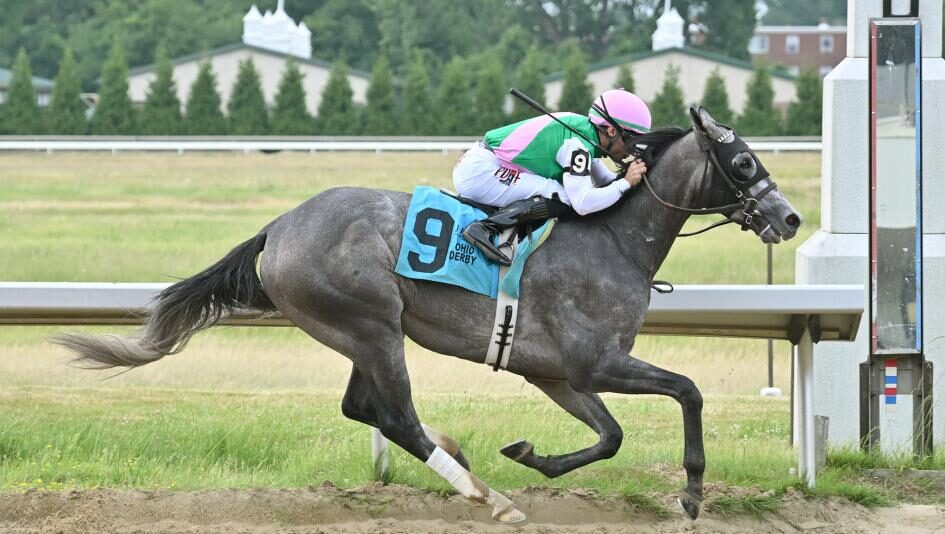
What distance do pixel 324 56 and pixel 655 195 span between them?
56.1 m

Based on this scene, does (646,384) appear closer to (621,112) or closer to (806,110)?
(621,112)

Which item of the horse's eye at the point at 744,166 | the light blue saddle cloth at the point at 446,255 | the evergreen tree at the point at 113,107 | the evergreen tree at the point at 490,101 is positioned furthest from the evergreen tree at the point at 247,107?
the horse's eye at the point at 744,166

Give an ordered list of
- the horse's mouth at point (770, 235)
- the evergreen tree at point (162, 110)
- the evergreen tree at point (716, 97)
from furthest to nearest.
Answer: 1. the evergreen tree at point (162, 110)
2. the evergreen tree at point (716, 97)
3. the horse's mouth at point (770, 235)

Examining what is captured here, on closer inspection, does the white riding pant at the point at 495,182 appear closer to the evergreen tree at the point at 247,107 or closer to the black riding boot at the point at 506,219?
the black riding boot at the point at 506,219

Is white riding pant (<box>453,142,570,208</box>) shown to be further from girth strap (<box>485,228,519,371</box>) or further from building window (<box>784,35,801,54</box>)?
building window (<box>784,35,801,54</box>)

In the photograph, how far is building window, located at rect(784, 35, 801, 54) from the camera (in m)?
86.6

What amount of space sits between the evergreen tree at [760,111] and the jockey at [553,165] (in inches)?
1275

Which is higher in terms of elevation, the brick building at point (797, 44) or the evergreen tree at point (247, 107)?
the brick building at point (797, 44)

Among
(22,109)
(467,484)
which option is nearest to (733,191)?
(467,484)

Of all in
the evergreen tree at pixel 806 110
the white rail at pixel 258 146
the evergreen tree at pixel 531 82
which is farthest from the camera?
the evergreen tree at pixel 531 82

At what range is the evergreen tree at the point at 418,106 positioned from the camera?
40156mm

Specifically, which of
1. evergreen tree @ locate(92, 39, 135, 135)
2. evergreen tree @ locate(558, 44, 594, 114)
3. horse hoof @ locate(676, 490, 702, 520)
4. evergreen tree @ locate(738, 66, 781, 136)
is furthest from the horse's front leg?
evergreen tree @ locate(92, 39, 135, 135)

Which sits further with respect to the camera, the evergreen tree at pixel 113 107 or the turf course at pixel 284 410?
the evergreen tree at pixel 113 107

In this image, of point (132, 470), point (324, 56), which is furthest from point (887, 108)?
point (324, 56)
